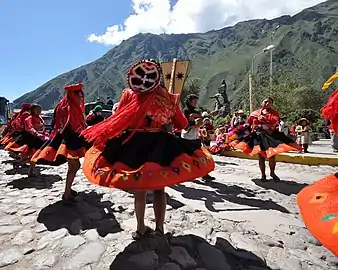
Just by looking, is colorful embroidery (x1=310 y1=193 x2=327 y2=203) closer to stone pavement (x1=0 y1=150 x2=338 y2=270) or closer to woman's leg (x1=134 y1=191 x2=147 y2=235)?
stone pavement (x1=0 y1=150 x2=338 y2=270)

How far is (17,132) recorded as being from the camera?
327 inches

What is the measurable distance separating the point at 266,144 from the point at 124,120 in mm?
4422

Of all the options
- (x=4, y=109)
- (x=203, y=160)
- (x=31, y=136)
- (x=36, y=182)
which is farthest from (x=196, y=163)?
(x=4, y=109)

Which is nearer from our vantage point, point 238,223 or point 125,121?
point 125,121

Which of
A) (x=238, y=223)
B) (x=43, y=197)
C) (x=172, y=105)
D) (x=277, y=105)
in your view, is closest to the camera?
(x=172, y=105)

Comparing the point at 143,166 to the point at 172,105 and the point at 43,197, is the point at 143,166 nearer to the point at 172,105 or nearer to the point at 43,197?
the point at 172,105

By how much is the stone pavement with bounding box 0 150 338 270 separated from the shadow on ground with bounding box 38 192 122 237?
0.04ft

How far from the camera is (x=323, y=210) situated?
1778 mm

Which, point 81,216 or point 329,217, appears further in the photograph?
point 81,216

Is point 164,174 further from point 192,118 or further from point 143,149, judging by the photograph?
point 192,118

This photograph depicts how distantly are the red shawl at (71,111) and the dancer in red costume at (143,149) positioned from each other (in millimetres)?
1780

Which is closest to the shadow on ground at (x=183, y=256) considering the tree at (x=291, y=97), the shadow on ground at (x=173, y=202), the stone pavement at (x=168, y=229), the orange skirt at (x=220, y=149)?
the stone pavement at (x=168, y=229)

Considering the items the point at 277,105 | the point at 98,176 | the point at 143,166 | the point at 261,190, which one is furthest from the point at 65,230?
the point at 277,105

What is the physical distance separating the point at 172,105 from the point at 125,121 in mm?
586
